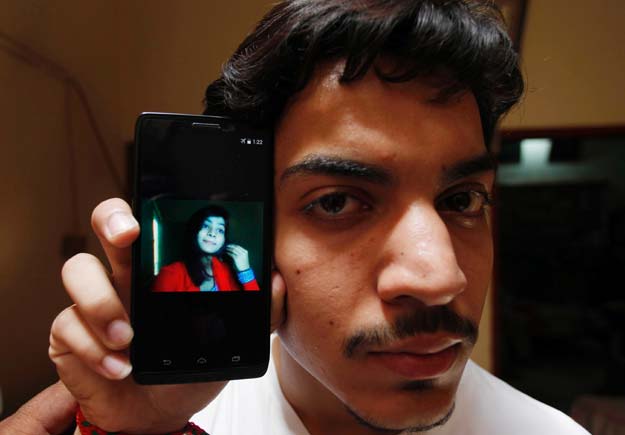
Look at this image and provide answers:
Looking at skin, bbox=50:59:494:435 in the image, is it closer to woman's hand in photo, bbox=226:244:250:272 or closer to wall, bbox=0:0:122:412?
woman's hand in photo, bbox=226:244:250:272

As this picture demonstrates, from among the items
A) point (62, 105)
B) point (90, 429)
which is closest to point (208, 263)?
point (90, 429)

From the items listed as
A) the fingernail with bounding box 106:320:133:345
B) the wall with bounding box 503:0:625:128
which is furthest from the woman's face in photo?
the wall with bounding box 503:0:625:128

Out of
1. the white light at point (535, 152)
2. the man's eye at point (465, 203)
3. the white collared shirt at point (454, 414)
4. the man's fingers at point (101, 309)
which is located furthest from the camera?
the white light at point (535, 152)

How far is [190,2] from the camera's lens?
167cm

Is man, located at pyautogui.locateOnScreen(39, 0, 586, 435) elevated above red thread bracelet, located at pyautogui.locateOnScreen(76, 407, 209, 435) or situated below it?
above

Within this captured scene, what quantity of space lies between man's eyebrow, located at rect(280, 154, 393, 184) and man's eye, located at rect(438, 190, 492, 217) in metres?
0.09

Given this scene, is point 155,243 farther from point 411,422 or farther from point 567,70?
point 567,70

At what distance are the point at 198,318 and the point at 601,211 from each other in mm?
1625

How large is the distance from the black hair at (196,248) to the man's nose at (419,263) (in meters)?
0.17

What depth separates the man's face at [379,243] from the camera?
47 cm

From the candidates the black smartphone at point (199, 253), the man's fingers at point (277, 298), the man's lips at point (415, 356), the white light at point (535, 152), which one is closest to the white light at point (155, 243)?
the black smartphone at point (199, 253)

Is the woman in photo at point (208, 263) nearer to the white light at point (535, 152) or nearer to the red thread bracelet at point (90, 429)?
the red thread bracelet at point (90, 429)

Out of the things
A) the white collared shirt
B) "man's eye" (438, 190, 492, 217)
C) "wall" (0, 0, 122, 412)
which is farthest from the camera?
"wall" (0, 0, 122, 412)

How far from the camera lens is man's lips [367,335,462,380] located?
0.47 m
